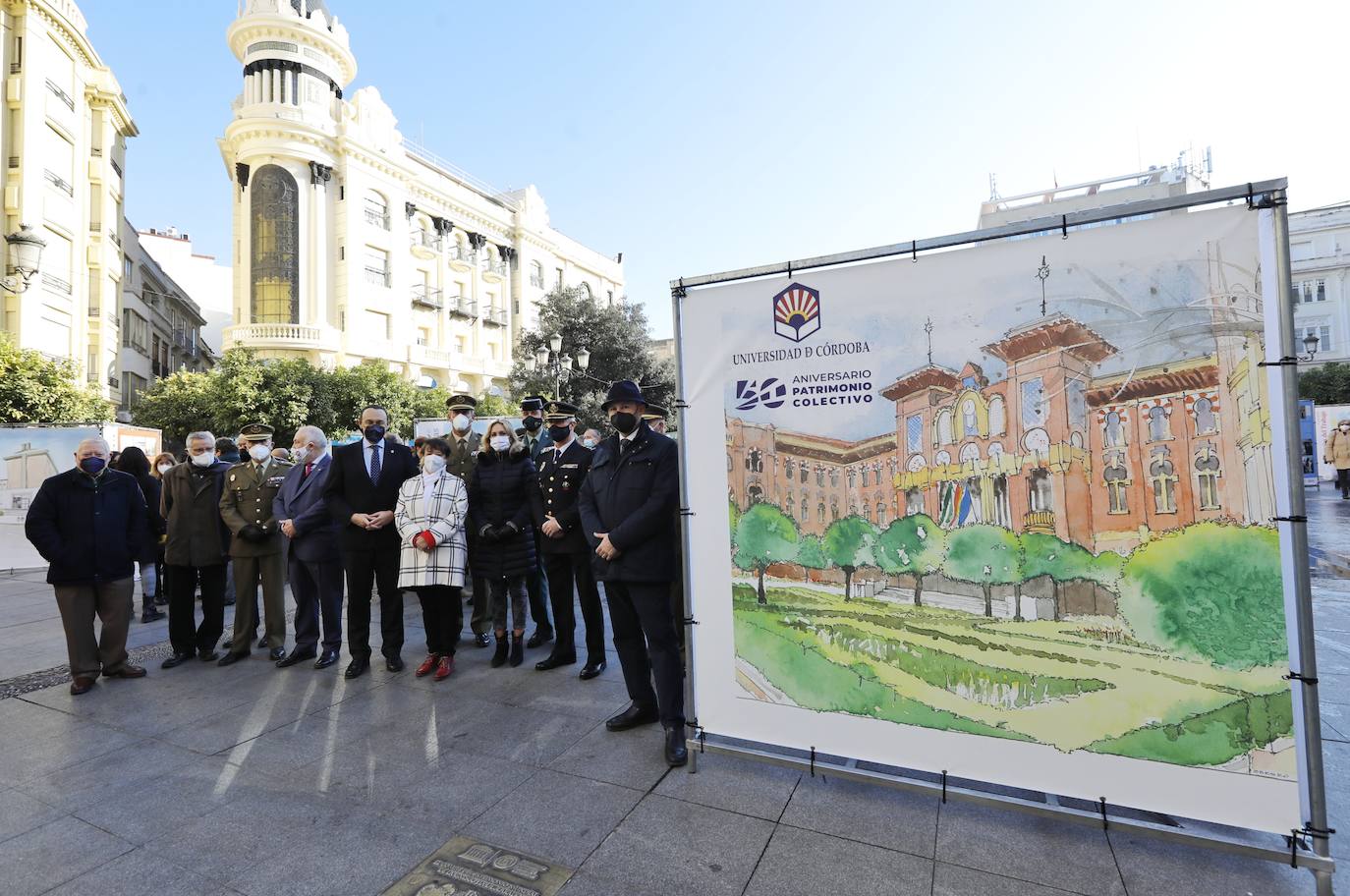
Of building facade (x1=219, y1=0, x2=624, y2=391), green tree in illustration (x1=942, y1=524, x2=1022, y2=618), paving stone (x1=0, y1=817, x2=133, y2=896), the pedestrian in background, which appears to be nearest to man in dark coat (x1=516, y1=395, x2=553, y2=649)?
paving stone (x1=0, y1=817, x2=133, y2=896)

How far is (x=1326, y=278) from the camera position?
5628 centimetres

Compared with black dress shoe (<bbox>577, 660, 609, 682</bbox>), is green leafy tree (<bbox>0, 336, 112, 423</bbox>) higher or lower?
higher

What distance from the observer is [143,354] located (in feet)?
131

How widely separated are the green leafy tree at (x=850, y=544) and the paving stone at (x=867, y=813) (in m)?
0.97

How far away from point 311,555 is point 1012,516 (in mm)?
5365

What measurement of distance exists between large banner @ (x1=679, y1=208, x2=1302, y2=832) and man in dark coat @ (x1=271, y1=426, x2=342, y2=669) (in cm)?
380

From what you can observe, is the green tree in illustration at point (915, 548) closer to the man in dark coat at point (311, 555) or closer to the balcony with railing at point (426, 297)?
the man in dark coat at point (311, 555)

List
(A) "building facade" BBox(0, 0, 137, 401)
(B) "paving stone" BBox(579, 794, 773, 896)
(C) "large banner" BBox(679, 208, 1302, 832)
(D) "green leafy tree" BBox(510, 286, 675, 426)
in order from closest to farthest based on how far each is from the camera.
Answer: (C) "large banner" BBox(679, 208, 1302, 832), (B) "paving stone" BBox(579, 794, 773, 896), (A) "building facade" BBox(0, 0, 137, 401), (D) "green leafy tree" BBox(510, 286, 675, 426)

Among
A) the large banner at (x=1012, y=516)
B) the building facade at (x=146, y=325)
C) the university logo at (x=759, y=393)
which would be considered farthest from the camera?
the building facade at (x=146, y=325)

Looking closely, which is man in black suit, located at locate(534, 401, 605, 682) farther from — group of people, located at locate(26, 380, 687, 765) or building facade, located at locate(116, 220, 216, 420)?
building facade, located at locate(116, 220, 216, 420)

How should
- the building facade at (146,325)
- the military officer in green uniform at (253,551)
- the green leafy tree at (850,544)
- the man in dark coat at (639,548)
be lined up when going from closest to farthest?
1. the green leafy tree at (850,544)
2. the man in dark coat at (639,548)
3. the military officer in green uniform at (253,551)
4. the building facade at (146,325)

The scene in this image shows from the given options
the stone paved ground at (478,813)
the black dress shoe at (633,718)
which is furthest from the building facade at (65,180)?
the black dress shoe at (633,718)

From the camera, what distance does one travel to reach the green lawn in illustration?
8.29ft

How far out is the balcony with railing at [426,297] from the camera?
4603cm
